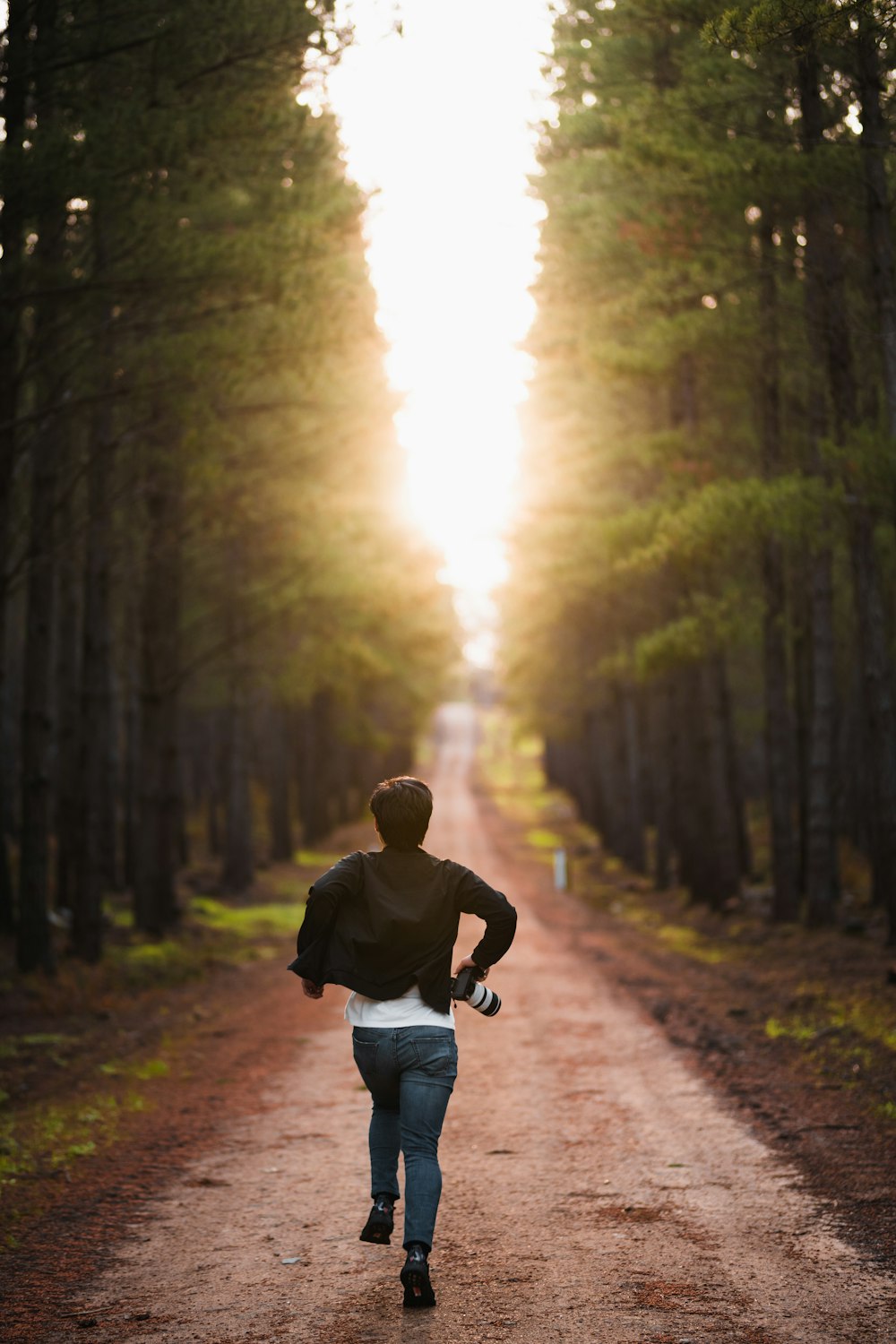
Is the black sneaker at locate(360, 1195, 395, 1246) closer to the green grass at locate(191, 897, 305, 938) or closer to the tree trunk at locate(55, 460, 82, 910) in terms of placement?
the tree trunk at locate(55, 460, 82, 910)

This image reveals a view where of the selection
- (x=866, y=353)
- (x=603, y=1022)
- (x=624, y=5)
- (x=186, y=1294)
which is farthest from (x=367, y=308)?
(x=186, y=1294)

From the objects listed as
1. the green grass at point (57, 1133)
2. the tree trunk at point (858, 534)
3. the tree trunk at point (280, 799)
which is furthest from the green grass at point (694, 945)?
the tree trunk at point (280, 799)

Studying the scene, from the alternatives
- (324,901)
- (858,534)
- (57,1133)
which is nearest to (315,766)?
(858,534)

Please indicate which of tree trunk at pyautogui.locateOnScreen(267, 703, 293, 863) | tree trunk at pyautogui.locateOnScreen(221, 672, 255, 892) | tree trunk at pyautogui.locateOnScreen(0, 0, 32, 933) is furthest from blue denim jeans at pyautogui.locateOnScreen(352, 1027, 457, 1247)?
tree trunk at pyautogui.locateOnScreen(267, 703, 293, 863)

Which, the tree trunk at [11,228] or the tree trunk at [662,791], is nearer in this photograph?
the tree trunk at [11,228]

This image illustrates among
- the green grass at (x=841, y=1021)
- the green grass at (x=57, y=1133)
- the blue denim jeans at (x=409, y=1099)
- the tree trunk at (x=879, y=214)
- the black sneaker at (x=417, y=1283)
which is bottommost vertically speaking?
the green grass at (x=841, y=1021)

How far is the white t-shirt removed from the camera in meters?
5.12

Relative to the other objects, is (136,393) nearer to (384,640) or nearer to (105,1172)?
(105,1172)

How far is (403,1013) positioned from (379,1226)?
860 millimetres

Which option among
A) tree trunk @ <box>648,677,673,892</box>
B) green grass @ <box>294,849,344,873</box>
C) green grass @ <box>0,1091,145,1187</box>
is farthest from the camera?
green grass @ <box>294,849,344,873</box>

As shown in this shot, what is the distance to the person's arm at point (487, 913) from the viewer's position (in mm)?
5246

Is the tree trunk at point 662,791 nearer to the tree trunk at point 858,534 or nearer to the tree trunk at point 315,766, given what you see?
the tree trunk at point 858,534

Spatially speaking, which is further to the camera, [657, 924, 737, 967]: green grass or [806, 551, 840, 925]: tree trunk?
[806, 551, 840, 925]: tree trunk

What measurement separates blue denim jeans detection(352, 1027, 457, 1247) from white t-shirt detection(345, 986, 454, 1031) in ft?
0.07
